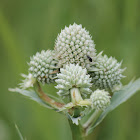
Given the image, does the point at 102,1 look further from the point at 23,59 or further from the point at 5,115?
the point at 5,115

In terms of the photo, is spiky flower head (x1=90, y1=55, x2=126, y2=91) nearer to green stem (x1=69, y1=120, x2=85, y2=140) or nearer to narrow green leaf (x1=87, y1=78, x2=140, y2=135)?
narrow green leaf (x1=87, y1=78, x2=140, y2=135)

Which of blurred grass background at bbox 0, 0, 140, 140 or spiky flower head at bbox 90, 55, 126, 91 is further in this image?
blurred grass background at bbox 0, 0, 140, 140

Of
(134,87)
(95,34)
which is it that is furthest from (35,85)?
(95,34)

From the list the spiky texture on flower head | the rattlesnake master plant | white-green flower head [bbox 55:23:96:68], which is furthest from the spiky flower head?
the spiky texture on flower head

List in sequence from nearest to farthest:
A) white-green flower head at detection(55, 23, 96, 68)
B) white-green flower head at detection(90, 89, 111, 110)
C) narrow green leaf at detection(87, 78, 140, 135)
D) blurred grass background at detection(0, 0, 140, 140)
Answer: white-green flower head at detection(90, 89, 111, 110)
white-green flower head at detection(55, 23, 96, 68)
narrow green leaf at detection(87, 78, 140, 135)
blurred grass background at detection(0, 0, 140, 140)

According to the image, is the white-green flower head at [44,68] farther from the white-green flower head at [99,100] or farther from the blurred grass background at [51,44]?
the blurred grass background at [51,44]

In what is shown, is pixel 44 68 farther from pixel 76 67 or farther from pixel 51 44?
pixel 51 44

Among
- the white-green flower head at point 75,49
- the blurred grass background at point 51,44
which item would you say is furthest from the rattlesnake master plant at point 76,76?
the blurred grass background at point 51,44
